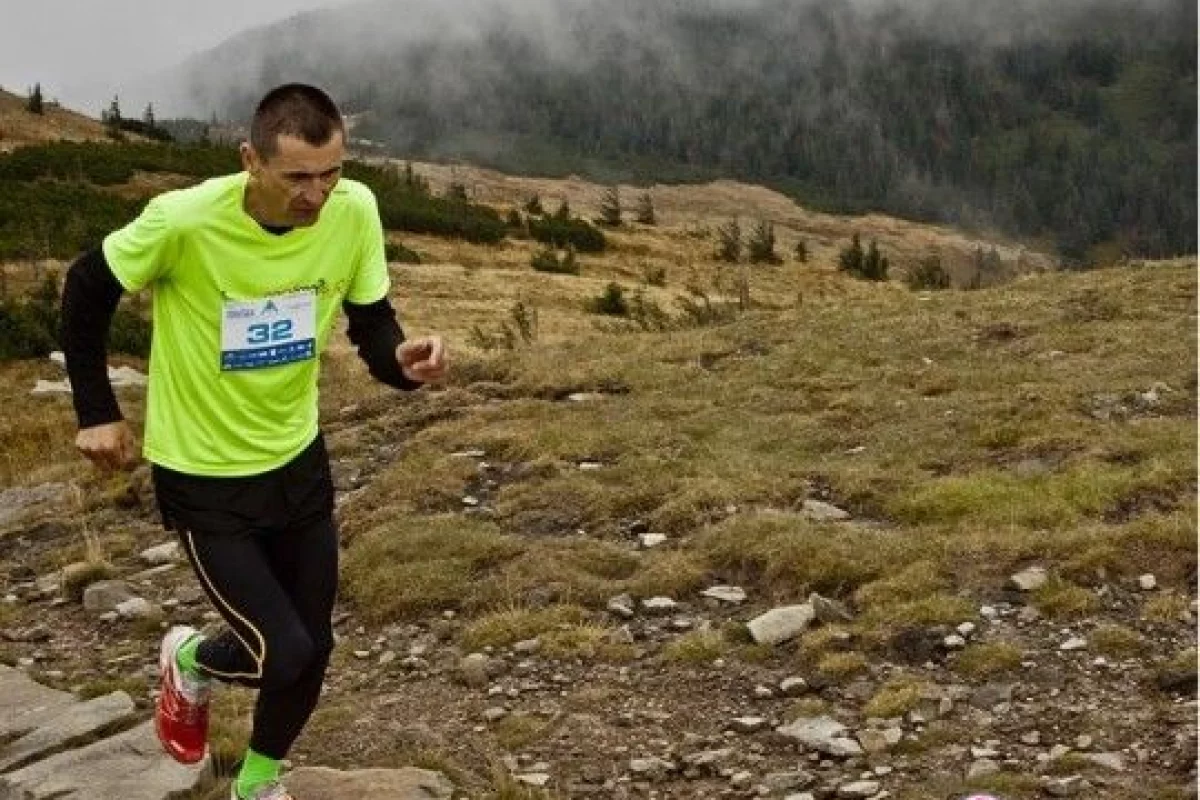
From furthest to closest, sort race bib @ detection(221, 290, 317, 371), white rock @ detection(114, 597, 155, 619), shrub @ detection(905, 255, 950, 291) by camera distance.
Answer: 1. shrub @ detection(905, 255, 950, 291)
2. white rock @ detection(114, 597, 155, 619)
3. race bib @ detection(221, 290, 317, 371)

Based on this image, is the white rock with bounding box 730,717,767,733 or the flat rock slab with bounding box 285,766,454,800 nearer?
the flat rock slab with bounding box 285,766,454,800

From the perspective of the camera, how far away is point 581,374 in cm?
1562

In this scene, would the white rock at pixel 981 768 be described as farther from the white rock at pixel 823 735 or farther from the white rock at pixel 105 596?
the white rock at pixel 105 596

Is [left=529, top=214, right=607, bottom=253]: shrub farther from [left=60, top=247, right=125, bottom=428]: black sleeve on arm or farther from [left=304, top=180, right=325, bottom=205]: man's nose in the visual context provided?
[left=304, top=180, right=325, bottom=205]: man's nose

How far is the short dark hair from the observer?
15.6 ft

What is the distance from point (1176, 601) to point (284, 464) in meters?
5.14

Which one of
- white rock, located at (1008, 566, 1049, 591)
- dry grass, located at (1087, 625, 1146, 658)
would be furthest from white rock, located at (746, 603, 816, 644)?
dry grass, located at (1087, 625, 1146, 658)

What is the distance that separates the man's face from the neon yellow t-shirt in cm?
12

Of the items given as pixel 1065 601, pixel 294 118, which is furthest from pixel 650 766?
pixel 294 118

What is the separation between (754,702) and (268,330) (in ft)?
11.4

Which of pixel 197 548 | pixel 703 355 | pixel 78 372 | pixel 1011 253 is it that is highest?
pixel 78 372

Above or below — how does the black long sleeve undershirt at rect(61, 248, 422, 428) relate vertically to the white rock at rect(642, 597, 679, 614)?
above

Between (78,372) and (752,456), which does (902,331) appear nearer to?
(752,456)

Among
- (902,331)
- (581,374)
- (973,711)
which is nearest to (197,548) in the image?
(973,711)
